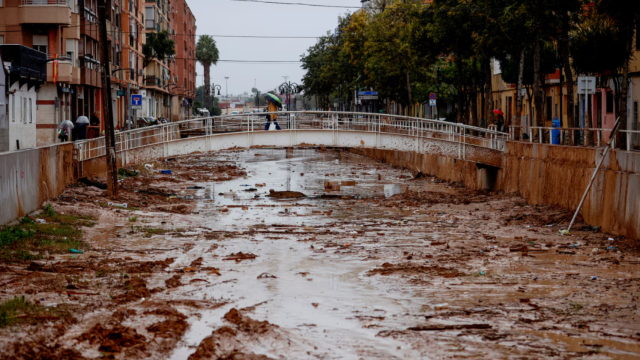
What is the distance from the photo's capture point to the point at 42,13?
155ft

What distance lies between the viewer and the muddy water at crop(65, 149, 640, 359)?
37.3 ft

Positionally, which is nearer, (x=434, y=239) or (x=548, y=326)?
(x=548, y=326)

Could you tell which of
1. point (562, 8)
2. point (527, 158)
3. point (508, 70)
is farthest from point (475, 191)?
point (508, 70)

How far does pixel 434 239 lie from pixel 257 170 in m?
31.1

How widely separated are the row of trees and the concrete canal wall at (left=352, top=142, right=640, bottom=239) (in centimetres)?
288

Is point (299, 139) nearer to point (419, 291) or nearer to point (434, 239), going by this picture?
point (434, 239)

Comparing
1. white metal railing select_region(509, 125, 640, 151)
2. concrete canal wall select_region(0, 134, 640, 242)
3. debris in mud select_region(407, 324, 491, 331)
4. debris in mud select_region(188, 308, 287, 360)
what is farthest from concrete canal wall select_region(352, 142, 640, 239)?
debris in mud select_region(188, 308, 287, 360)

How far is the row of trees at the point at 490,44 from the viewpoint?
3080 cm

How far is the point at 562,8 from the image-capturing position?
99.4 ft

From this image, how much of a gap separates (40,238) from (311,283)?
681cm

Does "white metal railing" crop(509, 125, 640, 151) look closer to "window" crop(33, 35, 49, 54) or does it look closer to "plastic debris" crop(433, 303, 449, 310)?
"plastic debris" crop(433, 303, 449, 310)

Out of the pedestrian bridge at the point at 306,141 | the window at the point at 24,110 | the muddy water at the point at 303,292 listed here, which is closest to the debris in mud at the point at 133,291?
the muddy water at the point at 303,292

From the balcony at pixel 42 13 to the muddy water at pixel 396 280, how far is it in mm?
22057

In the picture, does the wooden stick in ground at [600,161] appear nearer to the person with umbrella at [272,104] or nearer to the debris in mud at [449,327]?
the debris in mud at [449,327]
